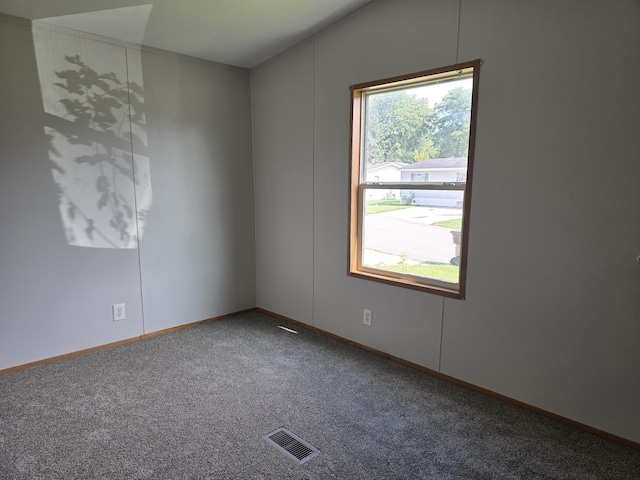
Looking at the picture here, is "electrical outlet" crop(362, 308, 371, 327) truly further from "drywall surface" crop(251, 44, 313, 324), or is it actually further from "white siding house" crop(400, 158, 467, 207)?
"white siding house" crop(400, 158, 467, 207)

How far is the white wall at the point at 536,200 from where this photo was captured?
6.53ft

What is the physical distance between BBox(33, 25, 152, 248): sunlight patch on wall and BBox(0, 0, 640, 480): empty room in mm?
16

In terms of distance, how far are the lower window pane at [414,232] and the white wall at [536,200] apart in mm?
175

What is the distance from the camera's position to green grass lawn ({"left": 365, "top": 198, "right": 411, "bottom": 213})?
3004mm

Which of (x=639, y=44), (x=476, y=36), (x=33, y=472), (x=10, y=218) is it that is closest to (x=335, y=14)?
(x=476, y=36)

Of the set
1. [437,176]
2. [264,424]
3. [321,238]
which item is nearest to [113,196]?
[321,238]

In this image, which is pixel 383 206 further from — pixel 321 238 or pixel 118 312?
pixel 118 312

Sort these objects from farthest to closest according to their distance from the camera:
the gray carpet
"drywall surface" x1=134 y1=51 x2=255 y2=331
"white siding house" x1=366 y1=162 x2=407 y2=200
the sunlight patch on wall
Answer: "drywall surface" x1=134 y1=51 x2=255 y2=331, "white siding house" x1=366 y1=162 x2=407 y2=200, the sunlight patch on wall, the gray carpet

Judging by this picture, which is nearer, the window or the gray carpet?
the gray carpet

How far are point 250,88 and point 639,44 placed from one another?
3.13m

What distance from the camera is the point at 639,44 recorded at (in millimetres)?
1867

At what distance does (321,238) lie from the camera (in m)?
3.48

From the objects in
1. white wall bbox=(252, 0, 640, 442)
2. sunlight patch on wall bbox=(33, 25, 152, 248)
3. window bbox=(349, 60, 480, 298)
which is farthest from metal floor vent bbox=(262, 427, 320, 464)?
sunlight patch on wall bbox=(33, 25, 152, 248)

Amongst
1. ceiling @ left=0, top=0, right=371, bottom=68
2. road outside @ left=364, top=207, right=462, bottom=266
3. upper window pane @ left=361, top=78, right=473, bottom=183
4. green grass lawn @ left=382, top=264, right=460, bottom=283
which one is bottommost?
green grass lawn @ left=382, top=264, right=460, bottom=283
